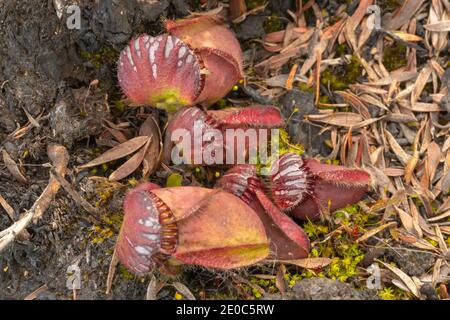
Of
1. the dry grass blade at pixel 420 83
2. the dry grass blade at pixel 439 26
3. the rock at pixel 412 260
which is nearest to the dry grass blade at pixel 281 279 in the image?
the rock at pixel 412 260

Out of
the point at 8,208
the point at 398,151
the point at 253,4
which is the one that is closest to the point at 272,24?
the point at 253,4

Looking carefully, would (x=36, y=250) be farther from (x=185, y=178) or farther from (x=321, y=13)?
(x=321, y=13)

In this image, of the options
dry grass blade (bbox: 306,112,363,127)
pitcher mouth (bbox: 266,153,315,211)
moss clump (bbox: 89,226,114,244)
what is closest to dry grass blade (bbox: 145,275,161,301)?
moss clump (bbox: 89,226,114,244)

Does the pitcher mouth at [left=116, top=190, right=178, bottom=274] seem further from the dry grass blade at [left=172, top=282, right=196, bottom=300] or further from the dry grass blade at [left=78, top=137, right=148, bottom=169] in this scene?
the dry grass blade at [left=78, top=137, right=148, bottom=169]

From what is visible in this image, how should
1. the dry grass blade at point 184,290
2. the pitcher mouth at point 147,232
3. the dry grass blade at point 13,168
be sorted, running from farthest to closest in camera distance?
the dry grass blade at point 13,168 → the dry grass blade at point 184,290 → the pitcher mouth at point 147,232

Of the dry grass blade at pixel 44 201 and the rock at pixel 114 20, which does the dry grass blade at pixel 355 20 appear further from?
the dry grass blade at pixel 44 201

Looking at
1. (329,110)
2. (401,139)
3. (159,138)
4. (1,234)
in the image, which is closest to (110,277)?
(1,234)
